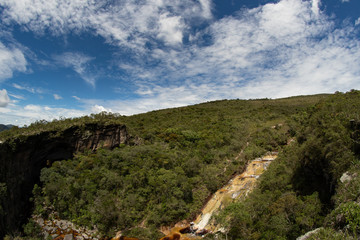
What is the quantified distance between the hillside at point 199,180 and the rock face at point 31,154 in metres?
0.21

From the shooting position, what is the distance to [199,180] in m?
23.2

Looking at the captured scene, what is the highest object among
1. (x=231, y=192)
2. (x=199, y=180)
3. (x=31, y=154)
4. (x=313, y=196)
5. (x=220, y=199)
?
(x=31, y=154)

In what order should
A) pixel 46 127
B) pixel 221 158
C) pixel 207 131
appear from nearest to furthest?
pixel 46 127
pixel 221 158
pixel 207 131

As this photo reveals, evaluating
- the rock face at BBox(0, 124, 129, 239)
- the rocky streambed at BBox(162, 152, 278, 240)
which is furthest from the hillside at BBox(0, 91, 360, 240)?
the rocky streambed at BBox(162, 152, 278, 240)

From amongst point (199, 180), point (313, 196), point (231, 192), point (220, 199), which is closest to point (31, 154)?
point (199, 180)

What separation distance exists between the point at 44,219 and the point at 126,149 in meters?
11.5

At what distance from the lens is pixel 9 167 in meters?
16.3

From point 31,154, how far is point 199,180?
19.2 metres

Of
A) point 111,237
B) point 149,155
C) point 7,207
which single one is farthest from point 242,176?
point 7,207

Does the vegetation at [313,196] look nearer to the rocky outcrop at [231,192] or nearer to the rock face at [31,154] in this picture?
the rocky outcrop at [231,192]

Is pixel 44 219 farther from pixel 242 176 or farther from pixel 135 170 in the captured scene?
pixel 242 176

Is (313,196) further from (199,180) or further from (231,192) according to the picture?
A: (199,180)

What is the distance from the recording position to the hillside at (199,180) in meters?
11.1

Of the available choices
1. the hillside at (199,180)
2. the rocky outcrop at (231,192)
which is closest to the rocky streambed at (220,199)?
the rocky outcrop at (231,192)
